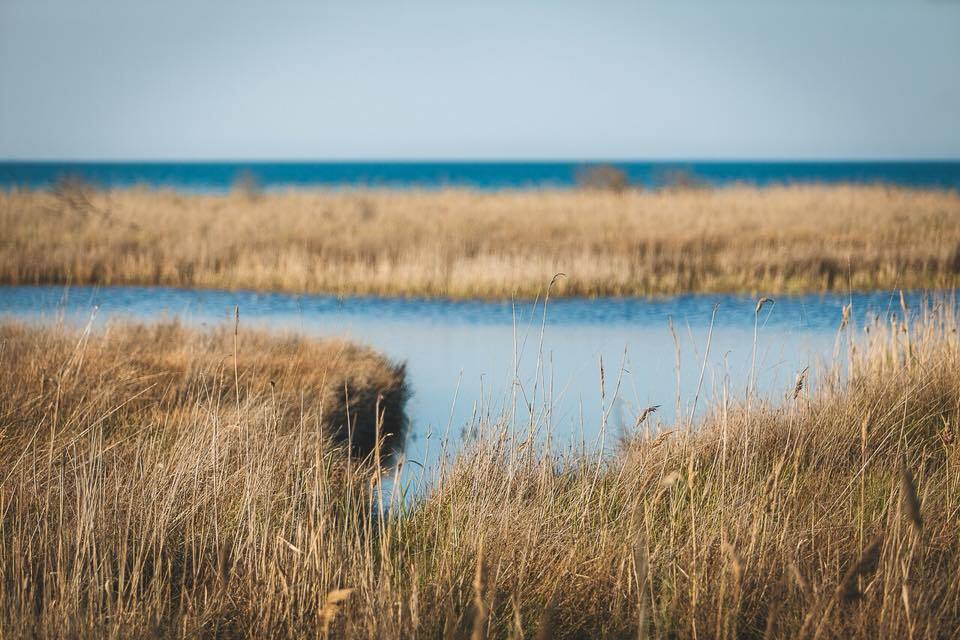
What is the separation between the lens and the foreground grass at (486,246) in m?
15.8

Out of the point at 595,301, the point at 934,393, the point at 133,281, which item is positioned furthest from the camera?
the point at 133,281

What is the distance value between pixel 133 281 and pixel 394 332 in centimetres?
661

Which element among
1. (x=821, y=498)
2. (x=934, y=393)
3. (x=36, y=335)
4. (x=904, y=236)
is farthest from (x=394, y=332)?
(x=904, y=236)

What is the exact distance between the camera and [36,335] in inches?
302

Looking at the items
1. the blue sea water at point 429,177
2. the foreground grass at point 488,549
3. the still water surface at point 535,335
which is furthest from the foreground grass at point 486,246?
the foreground grass at point 488,549

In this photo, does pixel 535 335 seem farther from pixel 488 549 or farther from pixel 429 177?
pixel 429 177

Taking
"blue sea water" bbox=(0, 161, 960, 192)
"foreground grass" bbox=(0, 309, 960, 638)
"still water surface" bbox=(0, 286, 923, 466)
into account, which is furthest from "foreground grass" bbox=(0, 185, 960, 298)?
"foreground grass" bbox=(0, 309, 960, 638)

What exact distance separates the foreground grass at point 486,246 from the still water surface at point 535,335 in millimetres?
722

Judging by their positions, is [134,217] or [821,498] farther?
[134,217]

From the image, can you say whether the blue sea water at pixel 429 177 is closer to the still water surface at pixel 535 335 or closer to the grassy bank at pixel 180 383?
the still water surface at pixel 535 335

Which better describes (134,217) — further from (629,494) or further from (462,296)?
(629,494)

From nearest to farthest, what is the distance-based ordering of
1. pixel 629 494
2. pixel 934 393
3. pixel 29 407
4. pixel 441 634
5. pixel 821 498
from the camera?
pixel 441 634
pixel 629 494
pixel 821 498
pixel 29 407
pixel 934 393

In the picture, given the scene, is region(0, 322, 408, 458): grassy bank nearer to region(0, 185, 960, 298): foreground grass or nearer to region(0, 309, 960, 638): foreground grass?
region(0, 309, 960, 638): foreground grass

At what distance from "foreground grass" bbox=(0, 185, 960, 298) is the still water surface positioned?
2.37 feet
